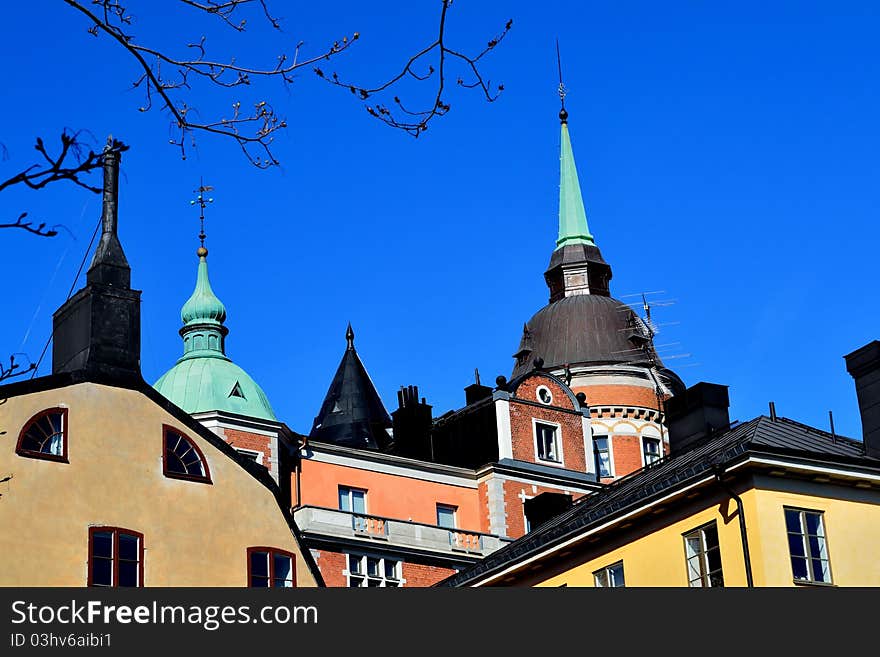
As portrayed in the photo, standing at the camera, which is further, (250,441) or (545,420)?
(545,420)

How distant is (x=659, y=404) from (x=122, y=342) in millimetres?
44266

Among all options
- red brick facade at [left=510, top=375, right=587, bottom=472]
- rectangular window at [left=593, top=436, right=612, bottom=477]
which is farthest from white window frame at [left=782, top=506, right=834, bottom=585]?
rectangular window at [left=593, top=436, right=612, bottom=477]

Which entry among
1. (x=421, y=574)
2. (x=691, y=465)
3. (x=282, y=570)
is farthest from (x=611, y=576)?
(x=421, y=574)

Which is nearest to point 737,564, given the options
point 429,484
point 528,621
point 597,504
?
point 597,504

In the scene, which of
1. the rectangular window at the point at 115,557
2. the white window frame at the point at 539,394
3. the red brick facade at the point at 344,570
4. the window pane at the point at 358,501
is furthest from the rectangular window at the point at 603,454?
the rectangular window at the point at 115,557

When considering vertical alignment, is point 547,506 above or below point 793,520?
above

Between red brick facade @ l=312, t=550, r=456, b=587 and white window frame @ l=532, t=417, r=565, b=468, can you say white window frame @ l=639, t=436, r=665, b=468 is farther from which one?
red brick facade @ l=312, t=550, r=456, b=587

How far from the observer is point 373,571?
5322cm

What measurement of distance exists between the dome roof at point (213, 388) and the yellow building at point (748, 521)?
2680cm

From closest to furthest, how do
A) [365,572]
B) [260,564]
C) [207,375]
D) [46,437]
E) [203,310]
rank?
1. [46,437]
2. [260,564]
3. [365,572]
4. [207,375]
5. [203,310]

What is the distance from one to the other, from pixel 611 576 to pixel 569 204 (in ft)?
231

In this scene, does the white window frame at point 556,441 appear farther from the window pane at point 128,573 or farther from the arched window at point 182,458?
the window pane at point 128,573

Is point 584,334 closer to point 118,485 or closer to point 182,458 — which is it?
point 182,458

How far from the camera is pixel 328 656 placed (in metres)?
19.7
